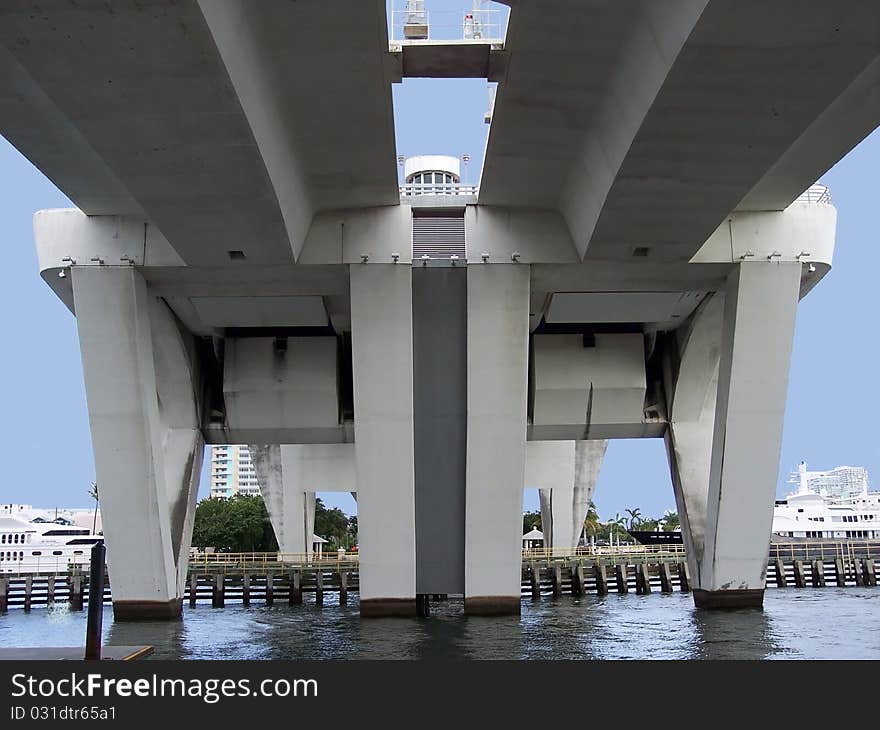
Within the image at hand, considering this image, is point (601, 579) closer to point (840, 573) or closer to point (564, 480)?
point (564, 480)

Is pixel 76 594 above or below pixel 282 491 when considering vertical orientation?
below

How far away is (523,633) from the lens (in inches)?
687

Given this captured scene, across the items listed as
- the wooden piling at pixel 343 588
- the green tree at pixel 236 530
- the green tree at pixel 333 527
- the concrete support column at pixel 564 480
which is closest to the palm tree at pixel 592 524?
the green tree at pixel 333 527

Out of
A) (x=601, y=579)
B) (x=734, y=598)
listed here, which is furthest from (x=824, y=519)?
(x=734, y=598)

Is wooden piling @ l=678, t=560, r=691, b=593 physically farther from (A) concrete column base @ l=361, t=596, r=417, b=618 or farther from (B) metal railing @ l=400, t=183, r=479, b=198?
(B) metal railing @ l=400, t=183, r=479, b=198

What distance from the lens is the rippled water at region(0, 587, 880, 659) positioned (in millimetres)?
13922

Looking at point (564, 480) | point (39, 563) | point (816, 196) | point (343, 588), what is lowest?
point (343, 588)

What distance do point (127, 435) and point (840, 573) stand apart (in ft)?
105

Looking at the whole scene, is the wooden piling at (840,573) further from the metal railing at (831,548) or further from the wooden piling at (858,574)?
the metal railing at (831,548)

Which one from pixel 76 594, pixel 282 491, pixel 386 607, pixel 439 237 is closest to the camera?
pixel 439 237

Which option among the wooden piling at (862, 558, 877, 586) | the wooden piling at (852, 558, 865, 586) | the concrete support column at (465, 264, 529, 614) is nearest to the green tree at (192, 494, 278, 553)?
the wooden piling at (852, 558, 865, 586)

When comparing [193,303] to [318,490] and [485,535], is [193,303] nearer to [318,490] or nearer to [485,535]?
[485,535]

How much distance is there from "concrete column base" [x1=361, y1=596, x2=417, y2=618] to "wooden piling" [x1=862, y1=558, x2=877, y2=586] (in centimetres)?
2635

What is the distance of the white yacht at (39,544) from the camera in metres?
49.0
